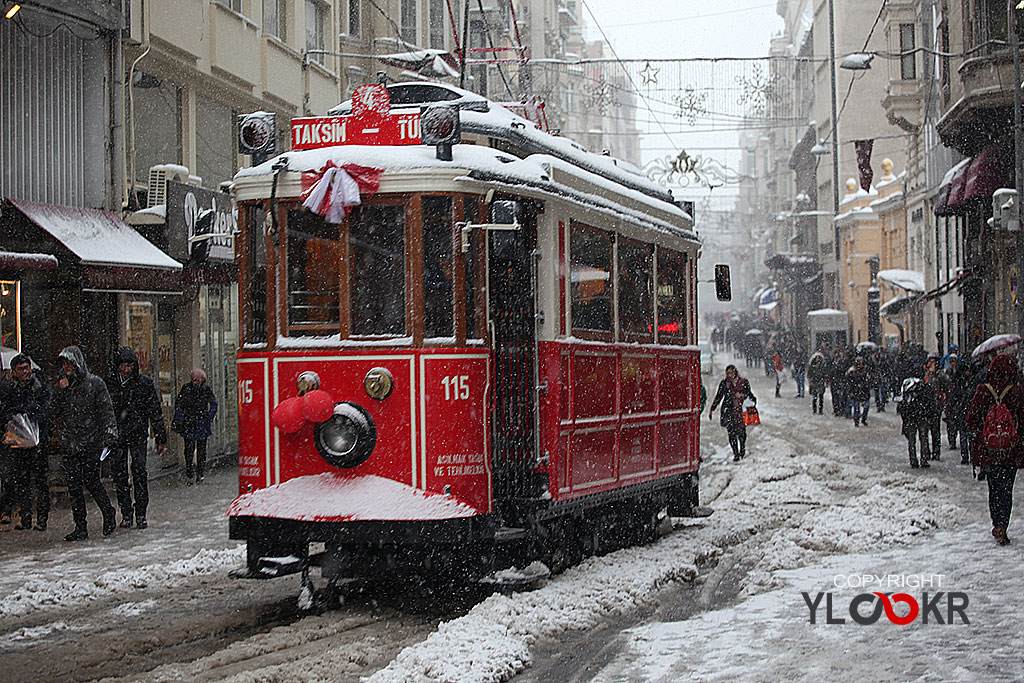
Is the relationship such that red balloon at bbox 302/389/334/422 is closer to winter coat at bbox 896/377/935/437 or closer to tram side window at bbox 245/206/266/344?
tram side window at bbox 245/206/266/344

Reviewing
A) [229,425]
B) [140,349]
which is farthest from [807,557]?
[229,425]

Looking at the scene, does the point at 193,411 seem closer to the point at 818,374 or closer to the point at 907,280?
the point at 818,374

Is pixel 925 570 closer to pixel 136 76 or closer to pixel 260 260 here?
pixel 260 260

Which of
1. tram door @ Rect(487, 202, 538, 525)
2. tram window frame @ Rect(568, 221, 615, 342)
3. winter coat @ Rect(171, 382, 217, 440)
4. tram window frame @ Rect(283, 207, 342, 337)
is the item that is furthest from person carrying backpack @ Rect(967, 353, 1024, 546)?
winter coat @ Rect(171, 382, 217, 440)

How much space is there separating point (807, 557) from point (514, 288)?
3.59 metres

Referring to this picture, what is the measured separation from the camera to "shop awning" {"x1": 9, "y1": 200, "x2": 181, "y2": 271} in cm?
1593

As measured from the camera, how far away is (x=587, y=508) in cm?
1048

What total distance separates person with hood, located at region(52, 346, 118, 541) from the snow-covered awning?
32.0m

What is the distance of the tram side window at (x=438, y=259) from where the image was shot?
8.91 m

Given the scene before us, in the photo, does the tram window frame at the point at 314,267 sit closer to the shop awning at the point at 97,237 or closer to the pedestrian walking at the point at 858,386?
the shop awning at the point at 97,237

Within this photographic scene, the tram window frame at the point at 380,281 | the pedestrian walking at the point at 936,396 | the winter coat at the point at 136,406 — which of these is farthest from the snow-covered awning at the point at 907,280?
the tram window frame at the point at 380,281

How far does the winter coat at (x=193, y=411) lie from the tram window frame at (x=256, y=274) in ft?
31.2

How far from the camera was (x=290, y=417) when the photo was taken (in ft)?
28.7

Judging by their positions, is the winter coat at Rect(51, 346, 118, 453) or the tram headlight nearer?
the tram headlight
